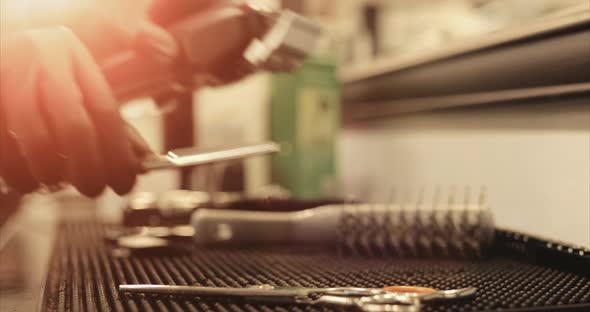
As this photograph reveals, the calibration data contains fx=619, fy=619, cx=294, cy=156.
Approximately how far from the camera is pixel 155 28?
78cm

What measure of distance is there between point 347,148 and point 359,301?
3.90 feet

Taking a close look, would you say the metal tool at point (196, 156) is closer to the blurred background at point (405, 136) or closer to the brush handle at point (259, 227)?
the brush handle at point (259, 227)

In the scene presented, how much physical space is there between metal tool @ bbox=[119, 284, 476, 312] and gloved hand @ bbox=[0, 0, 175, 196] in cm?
15

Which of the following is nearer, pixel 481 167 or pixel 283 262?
pixel 283 262

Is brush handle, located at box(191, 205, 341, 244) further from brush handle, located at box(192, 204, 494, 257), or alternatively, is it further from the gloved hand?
the gloved hand

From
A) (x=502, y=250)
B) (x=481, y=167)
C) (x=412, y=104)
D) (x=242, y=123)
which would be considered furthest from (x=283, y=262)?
(x=242, y=123)

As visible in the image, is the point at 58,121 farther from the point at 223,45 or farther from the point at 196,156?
the point at 223,45

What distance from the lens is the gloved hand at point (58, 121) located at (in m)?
0.55

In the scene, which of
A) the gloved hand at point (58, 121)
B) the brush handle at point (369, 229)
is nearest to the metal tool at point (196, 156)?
the gloved hand at point (58, 121)

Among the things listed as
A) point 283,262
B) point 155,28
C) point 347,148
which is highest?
point 155,28

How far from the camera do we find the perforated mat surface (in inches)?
17.4

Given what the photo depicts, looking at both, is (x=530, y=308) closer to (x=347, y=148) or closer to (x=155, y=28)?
(x=155, y=28)

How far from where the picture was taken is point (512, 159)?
84cm

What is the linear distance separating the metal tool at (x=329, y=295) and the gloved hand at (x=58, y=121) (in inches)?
5.9
